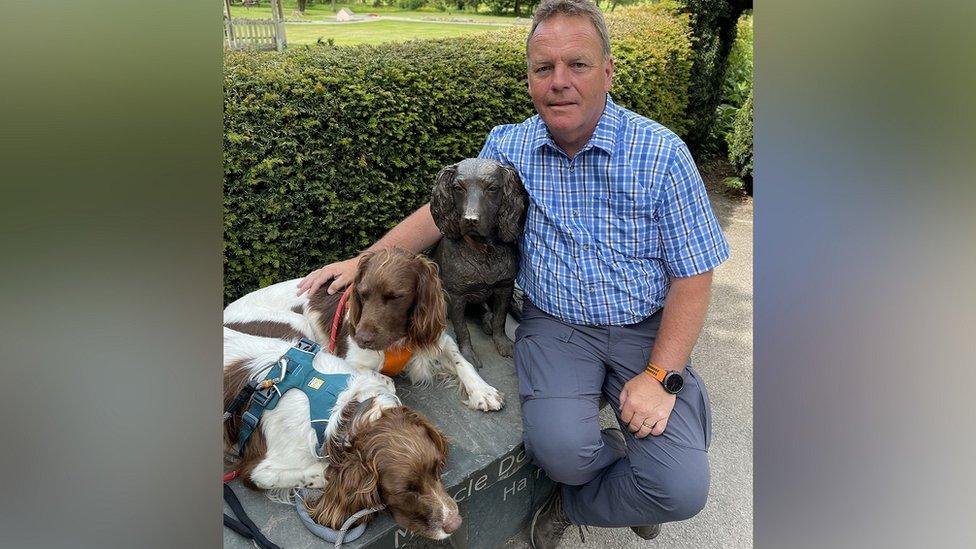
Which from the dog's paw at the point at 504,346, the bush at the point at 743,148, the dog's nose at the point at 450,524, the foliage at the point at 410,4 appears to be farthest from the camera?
the bush at the point at 743,148

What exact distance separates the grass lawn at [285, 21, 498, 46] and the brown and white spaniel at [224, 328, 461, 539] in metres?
3.15

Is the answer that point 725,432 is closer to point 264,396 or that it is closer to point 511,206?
point 511,206

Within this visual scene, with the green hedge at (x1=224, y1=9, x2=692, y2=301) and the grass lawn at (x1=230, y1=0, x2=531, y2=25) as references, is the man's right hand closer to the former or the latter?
the green hedge at (x1=224, y1=9, x2=692, y2=301)

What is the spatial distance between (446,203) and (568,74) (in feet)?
2.43

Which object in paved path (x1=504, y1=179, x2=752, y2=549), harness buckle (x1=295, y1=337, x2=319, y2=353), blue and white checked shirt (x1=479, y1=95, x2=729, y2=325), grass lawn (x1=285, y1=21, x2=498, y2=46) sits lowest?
paved path (x1=504, y1=179, x2=752, y2=549)

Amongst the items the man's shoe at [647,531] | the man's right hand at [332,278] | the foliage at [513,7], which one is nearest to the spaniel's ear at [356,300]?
the man's right hand at [332,278]

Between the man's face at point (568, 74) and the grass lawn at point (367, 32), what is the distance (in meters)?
2.56

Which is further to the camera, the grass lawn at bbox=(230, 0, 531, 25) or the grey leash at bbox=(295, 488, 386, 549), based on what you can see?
the grass lawn at bbox=(230, 0, 531, 25)

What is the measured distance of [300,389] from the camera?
2.26 meters

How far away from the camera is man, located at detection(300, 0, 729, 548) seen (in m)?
2.36

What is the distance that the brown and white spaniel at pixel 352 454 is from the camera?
6.40 ft

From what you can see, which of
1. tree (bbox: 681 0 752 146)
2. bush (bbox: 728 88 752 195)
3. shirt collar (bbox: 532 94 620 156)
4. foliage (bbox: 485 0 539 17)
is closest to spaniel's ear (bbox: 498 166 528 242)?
shirt collar (bbox: 532 94 620 156)

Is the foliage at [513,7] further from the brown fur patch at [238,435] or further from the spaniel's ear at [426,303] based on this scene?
the brown fur patch at [238,435]
